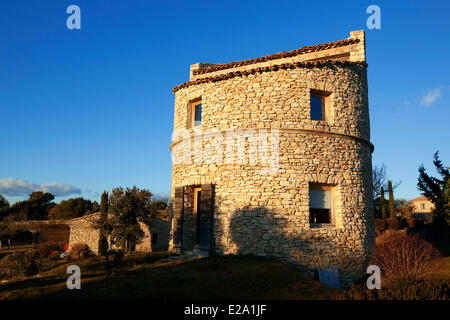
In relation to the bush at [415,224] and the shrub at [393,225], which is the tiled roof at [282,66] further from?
the bush at [415,224]

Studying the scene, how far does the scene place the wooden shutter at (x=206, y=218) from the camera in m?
12.7

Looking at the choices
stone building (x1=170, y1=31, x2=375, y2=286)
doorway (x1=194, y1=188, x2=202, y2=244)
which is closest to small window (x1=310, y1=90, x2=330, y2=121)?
stone building (x1=170, y1=31, x2=375, y2=286)

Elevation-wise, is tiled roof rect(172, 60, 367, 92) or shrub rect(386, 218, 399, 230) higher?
tiled roof rect(172, 60, 367, 92)

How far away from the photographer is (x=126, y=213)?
17094 millimetres

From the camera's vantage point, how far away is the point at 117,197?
17125mm

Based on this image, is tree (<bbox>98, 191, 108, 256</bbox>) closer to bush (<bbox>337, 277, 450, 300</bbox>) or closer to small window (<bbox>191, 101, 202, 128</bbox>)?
small window (<bbox>191, 101, 202, 128</bbox>)

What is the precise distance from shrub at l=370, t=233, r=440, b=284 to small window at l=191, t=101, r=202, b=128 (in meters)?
8.83

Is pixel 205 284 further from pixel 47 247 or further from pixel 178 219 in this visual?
pixel 47 247

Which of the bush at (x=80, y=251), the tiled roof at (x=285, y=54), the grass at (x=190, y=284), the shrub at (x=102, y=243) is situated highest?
the tiled roof at (x=285, y=54)

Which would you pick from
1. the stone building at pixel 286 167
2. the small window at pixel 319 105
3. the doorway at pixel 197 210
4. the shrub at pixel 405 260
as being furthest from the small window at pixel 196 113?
the shrub at pixel 405 260

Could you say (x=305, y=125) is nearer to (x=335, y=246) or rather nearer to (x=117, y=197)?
(x=335, y=246)

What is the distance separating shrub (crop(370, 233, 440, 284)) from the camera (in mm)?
10047

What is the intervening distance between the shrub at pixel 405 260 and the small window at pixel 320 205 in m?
2.14

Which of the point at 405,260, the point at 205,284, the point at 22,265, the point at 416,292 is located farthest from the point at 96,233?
the point at 416,292
